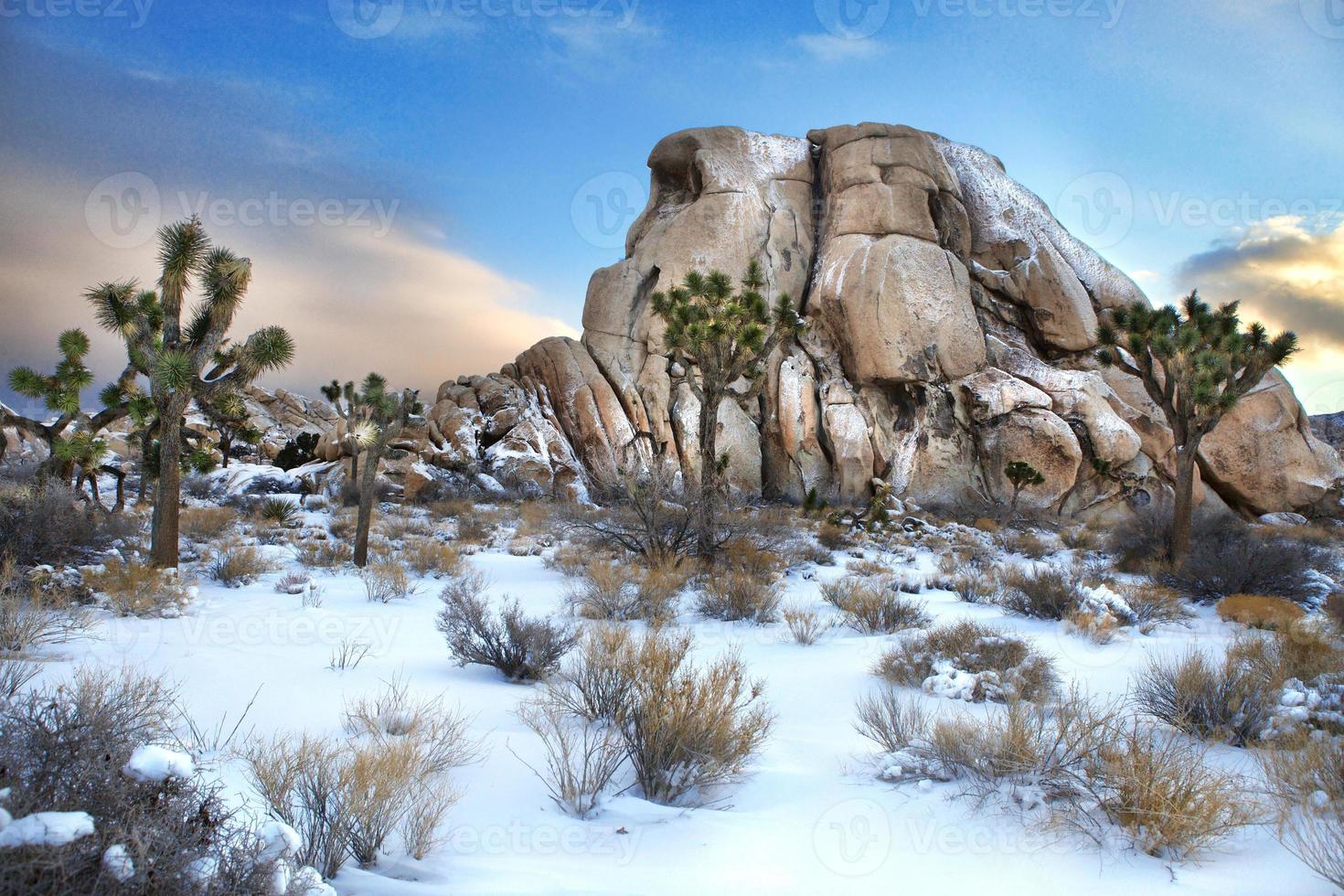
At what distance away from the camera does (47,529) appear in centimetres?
879

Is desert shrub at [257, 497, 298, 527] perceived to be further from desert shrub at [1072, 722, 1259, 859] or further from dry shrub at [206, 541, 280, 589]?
desert shrub at [1072, 722, 1259, 859]

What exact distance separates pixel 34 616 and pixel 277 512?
40.3 feet

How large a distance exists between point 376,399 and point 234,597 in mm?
6229

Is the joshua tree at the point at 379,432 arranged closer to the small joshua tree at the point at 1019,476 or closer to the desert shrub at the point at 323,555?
the desert shrub at the point at 323,555

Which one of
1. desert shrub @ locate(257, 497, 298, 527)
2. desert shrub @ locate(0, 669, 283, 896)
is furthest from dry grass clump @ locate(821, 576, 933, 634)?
desert shrub @ locate(257, 497, 298, 527)

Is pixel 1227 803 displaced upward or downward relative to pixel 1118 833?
upward

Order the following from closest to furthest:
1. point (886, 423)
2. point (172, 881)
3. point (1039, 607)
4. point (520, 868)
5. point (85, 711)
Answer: point (172, 881), point (85, 711), point (520, 868), point (1039, 607), point (886, 423)

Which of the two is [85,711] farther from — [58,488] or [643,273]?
[643,273]

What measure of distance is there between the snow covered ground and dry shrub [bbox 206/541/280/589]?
8.34ft

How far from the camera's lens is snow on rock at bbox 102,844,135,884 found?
1.67 meters

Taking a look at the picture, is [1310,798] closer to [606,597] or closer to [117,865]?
[117,865]

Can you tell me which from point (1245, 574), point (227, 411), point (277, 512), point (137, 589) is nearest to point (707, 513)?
point (1245, 574)

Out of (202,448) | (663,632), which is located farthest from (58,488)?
(663,632)

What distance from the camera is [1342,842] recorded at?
2686 millimetres
